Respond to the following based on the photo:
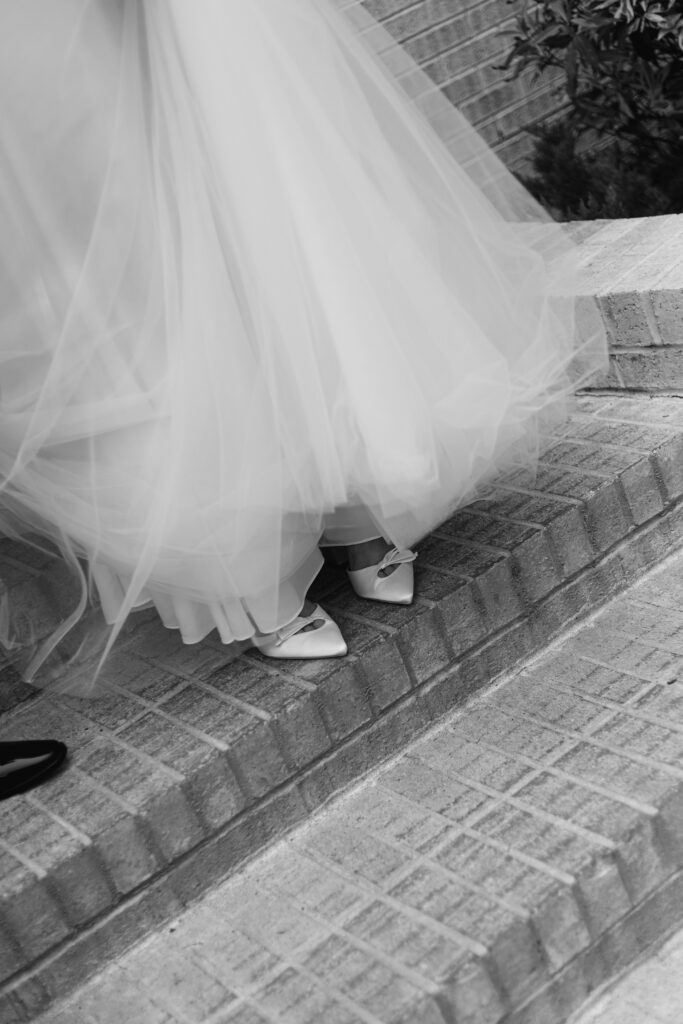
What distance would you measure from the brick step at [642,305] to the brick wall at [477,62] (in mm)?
1294

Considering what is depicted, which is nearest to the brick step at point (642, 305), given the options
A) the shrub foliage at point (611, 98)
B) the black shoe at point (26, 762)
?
the shrub foliage at point (611, 98)

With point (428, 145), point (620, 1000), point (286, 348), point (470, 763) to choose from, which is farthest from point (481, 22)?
point (620, 1000)

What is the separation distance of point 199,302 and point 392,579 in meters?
0.71

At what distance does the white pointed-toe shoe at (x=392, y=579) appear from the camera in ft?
8.05

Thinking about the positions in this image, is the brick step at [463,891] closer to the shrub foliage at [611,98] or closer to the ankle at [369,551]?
the ankle at [369,551]

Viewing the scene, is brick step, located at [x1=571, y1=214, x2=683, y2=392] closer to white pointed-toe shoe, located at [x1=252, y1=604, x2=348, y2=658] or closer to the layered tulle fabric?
the layered tulle fabric

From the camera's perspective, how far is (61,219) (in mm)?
2084

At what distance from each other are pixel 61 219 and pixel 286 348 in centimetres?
44

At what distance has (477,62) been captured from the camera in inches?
174

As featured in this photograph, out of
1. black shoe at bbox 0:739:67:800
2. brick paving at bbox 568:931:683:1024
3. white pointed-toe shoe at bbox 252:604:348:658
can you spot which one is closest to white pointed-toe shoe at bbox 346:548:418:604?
white pointed-toe shoe at bbox 252:604:348:658

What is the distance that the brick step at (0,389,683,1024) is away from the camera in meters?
2.05

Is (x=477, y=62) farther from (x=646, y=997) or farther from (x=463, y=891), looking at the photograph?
(x=646, y=997)

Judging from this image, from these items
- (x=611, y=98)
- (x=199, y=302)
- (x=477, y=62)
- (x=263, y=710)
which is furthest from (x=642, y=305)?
(x=477, y=62)

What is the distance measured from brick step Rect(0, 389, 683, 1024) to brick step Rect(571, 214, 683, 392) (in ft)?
0.78
